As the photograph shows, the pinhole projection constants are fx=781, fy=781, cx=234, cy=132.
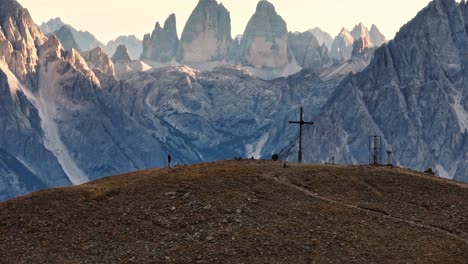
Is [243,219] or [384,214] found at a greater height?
[243,219]

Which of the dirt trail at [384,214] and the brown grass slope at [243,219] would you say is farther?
the dirt trail at [384,214]

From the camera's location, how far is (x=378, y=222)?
6681 cm

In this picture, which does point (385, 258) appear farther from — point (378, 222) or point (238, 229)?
point (238, 229)

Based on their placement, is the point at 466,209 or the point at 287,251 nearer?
the point at 287,251

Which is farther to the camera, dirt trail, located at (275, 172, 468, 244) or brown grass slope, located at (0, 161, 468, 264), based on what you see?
dirt trail, located at (275, 172, 468, 244)

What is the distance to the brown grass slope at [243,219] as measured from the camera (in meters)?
60.0

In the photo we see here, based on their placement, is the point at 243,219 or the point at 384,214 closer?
the point at 243,219

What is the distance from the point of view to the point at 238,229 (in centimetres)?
6397

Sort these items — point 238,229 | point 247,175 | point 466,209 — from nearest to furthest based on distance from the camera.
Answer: point 238,229 → point 466,209 → point 247,175

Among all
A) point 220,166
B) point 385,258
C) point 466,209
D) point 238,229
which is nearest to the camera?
point 385,258

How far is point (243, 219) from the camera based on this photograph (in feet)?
217

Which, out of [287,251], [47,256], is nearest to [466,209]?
[287,251]

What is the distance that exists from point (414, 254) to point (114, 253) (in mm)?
23152

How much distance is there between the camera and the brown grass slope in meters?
60.0
